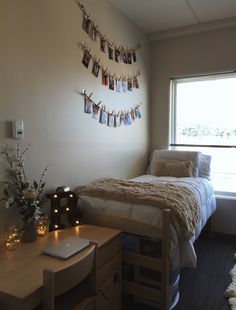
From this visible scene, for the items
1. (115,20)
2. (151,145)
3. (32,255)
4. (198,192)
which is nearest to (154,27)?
(115,20)

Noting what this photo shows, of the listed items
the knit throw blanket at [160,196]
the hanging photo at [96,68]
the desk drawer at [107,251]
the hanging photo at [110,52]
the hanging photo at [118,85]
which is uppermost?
the hanging photo at [110,52]

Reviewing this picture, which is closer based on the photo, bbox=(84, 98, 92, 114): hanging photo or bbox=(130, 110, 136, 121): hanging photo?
bbox=(84, 98, 92, 114): hanging photo

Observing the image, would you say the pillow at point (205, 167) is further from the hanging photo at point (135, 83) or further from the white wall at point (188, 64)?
the hanging photo at point (135, 83)

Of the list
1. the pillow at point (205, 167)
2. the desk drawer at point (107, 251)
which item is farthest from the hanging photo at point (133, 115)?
the desk drawer at point (107, 251)

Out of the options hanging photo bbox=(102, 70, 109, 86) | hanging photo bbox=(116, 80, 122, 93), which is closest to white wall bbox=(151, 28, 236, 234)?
hanging photo bbox=(116, 80, 122, 93)

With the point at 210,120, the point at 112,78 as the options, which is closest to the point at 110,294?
the point at 112,78

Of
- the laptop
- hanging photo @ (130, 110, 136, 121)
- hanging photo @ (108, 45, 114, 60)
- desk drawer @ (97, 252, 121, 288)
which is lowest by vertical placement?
desk drawer @ (97, 252, 121, 288)

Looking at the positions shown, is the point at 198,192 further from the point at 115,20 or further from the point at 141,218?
the point at 115,20

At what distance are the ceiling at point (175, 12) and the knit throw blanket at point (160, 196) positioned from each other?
6.32 ft

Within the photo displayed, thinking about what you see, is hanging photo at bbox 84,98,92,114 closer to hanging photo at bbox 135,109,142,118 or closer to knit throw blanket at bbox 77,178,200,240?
knit throw blanket at bbox 77,178,200,240

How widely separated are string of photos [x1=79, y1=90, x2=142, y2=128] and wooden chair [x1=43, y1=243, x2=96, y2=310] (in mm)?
1482

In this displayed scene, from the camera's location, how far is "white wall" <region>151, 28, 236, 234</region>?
11.0 ft

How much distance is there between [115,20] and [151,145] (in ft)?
5.68

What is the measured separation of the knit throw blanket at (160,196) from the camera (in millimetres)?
1903
